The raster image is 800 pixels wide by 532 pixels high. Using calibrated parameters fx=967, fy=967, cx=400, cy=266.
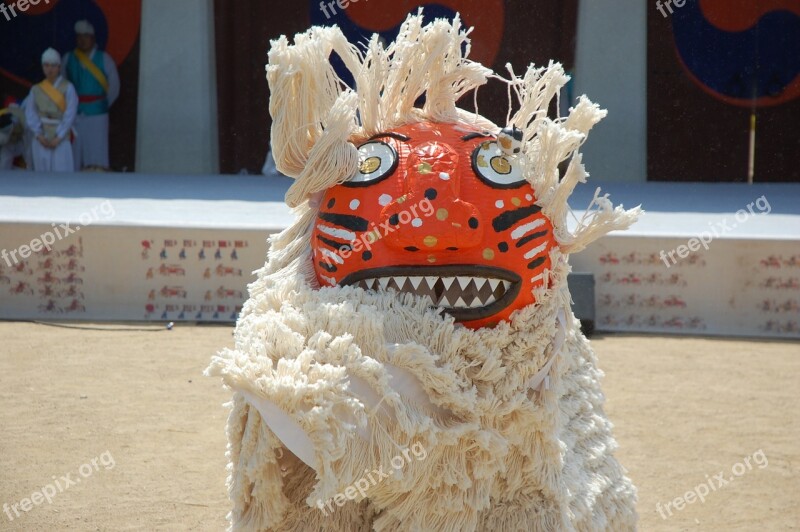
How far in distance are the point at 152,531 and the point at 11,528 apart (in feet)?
1.60

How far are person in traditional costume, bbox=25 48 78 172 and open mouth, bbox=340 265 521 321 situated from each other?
936 centimetres

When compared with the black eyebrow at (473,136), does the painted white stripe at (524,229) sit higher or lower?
lower

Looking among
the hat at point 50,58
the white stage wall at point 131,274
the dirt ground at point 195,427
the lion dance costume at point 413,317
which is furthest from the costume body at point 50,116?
the lion dance costume at point 413,317

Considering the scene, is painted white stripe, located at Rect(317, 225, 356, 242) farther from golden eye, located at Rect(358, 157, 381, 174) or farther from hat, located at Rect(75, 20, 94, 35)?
hat, located at Rect(75, 20, 94, 35)

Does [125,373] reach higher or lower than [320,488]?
lower

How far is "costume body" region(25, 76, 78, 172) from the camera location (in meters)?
10.8

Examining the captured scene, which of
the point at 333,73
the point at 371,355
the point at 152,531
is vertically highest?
the point at 333,73

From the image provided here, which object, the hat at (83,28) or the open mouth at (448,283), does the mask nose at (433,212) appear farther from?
the hat at (83,28)

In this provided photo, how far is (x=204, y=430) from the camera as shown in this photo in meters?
4.47

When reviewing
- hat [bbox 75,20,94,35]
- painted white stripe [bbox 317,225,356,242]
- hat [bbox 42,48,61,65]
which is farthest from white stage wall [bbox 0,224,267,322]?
hat [bbox 75,20,94,35]

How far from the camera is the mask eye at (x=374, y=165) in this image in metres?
2.38

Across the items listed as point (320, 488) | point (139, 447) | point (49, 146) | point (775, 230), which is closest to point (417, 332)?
point (320, 488)

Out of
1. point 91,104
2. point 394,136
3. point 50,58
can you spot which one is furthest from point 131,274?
point 91,104

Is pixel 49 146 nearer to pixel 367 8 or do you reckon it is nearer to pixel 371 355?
pixel 367 8
